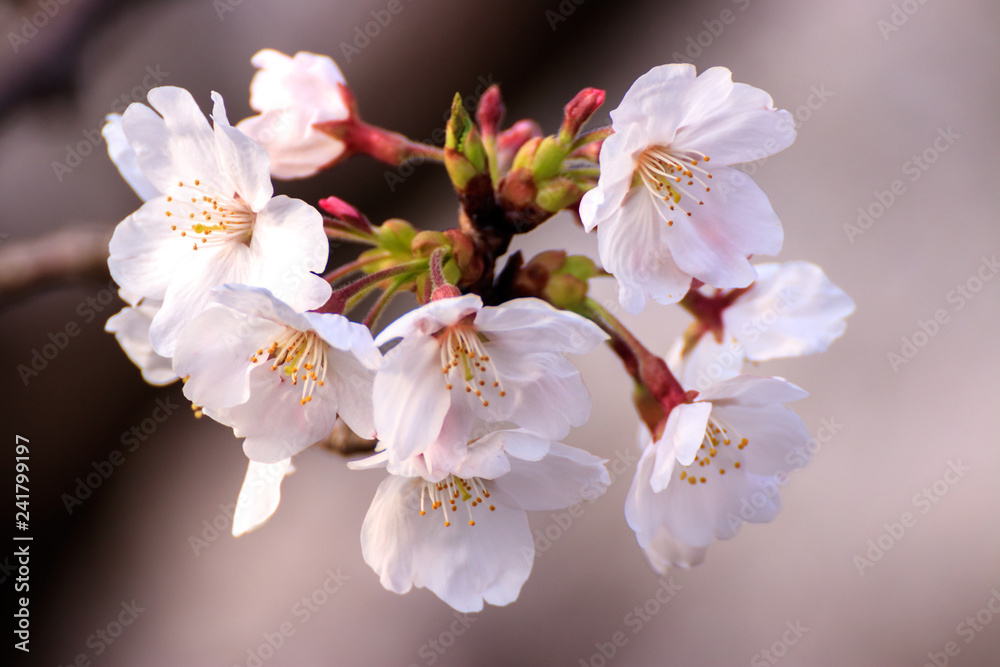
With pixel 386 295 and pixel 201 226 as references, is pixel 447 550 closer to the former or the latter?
pixel 386 295

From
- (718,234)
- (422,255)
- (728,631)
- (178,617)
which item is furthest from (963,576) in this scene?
(178,617)

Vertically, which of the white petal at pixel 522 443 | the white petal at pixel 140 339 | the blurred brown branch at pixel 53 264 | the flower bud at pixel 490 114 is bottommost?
the blurred brown branch at pixel 53 264

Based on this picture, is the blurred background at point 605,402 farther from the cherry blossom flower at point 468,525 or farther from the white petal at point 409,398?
the white petal at point 409,398

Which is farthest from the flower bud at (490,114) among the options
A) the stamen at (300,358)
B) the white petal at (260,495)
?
the white petal at (260,495)

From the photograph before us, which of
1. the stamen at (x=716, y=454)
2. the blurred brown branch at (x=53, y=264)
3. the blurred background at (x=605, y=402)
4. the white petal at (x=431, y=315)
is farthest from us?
the blurred background at (x=605, y=402)

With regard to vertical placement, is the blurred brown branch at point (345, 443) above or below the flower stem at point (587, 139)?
below

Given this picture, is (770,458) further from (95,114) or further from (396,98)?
(95,114)

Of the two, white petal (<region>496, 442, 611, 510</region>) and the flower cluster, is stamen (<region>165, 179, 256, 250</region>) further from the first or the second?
white petal (<region>496, 442, 611, 510</region>)

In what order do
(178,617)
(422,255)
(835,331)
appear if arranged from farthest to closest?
1. (178,617)
2. (835,331)
3. (422,255)
